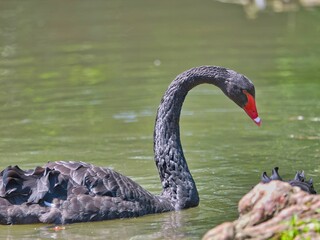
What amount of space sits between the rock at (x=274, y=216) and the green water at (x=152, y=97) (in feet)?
4.00

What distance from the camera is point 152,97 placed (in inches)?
481

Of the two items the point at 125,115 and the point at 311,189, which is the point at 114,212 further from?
the point at 125,115

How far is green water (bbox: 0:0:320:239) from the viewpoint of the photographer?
8.48 metres

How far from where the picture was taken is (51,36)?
712 inches

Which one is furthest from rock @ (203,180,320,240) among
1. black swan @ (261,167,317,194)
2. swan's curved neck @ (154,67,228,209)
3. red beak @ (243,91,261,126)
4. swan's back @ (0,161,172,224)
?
red beak @ (243,91,261,126)

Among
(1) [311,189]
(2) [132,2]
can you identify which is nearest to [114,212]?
(1) [311,189]

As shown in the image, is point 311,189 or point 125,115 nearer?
point 311,189

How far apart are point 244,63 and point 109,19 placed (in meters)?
6.06

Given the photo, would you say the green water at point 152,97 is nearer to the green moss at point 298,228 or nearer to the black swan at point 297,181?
the black swan at point 297,181

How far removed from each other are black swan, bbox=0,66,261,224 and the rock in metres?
1.72

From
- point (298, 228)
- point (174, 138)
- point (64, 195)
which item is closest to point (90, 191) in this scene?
point (64, 195)

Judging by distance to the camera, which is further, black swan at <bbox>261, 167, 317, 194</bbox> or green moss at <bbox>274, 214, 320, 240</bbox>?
black swan at <bbox>261, 167, 317, 194</bbox>

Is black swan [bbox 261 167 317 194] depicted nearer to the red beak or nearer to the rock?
the red beak

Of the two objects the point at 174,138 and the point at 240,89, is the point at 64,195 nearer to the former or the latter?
the point at 174,138
